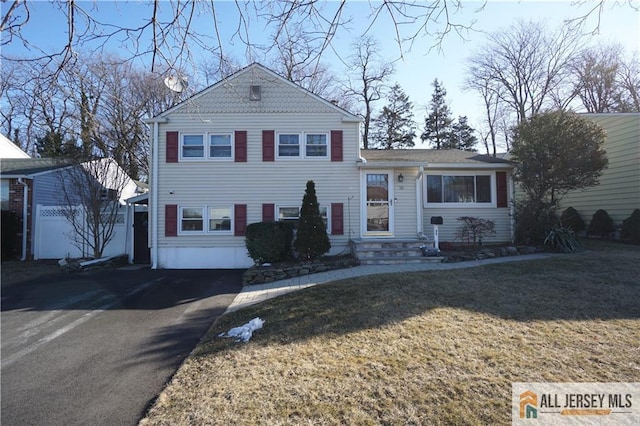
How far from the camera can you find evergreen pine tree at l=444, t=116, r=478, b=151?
97.6 ft

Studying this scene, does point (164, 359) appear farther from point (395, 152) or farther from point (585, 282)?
point (395, 152)

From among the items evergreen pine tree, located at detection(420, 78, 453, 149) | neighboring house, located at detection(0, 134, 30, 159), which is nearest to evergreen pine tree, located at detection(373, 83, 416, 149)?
evergreen pine tree, located at detection(420, 78, 453, 149)

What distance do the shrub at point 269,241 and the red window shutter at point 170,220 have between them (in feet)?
9.62

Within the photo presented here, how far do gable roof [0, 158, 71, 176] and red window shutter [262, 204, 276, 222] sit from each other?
8.94m

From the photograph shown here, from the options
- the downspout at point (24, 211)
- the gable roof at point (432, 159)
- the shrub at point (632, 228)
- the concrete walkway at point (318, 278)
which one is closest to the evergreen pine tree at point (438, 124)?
the gable roof at point (432, 159)

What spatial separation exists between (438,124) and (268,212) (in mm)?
24163

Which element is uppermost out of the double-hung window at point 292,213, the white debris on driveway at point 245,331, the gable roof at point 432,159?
the gable roof at point 432,159

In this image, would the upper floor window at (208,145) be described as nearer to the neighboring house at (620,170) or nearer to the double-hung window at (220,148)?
the double-hung window at (220,148)

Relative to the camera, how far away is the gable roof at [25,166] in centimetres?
1356

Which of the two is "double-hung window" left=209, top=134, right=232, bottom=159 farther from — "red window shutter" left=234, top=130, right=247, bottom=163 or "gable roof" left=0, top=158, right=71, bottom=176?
"gable roof" left=0, top=158, right=71, bottom=176

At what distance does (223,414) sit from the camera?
8.78 ft

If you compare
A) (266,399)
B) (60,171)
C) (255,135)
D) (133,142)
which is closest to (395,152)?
(255,135)

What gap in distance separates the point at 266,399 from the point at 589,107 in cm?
3023

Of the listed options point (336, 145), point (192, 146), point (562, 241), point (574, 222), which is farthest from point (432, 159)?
point (192, 146)
